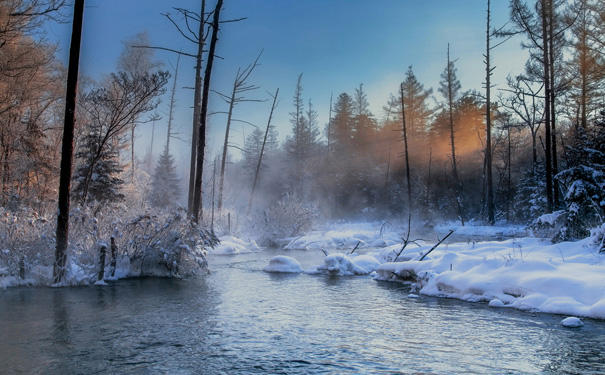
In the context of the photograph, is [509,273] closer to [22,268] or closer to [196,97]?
[22,268]

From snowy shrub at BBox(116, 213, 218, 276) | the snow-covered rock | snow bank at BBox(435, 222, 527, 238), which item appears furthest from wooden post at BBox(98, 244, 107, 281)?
snow bank at BBox(435, 222, 527, 238)

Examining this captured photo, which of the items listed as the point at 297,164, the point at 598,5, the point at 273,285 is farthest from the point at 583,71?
the point at 297,164

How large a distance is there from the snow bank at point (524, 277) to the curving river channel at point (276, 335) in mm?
401

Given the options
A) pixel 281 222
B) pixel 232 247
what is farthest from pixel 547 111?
pixel 232 247

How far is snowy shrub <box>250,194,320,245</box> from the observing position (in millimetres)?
22280

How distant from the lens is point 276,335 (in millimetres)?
5008

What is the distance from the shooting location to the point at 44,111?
20.8 metres

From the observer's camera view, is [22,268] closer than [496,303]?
No

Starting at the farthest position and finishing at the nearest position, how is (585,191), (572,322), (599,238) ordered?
1. (585,191)
2. (599,238)
3. (572,322)

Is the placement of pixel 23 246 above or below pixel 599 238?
below

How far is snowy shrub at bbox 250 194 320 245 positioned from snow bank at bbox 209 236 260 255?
240cm

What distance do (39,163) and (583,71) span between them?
→ 26807 millimetres

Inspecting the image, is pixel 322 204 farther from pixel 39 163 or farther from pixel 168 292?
pixel 168 292

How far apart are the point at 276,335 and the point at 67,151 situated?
6.38 m
